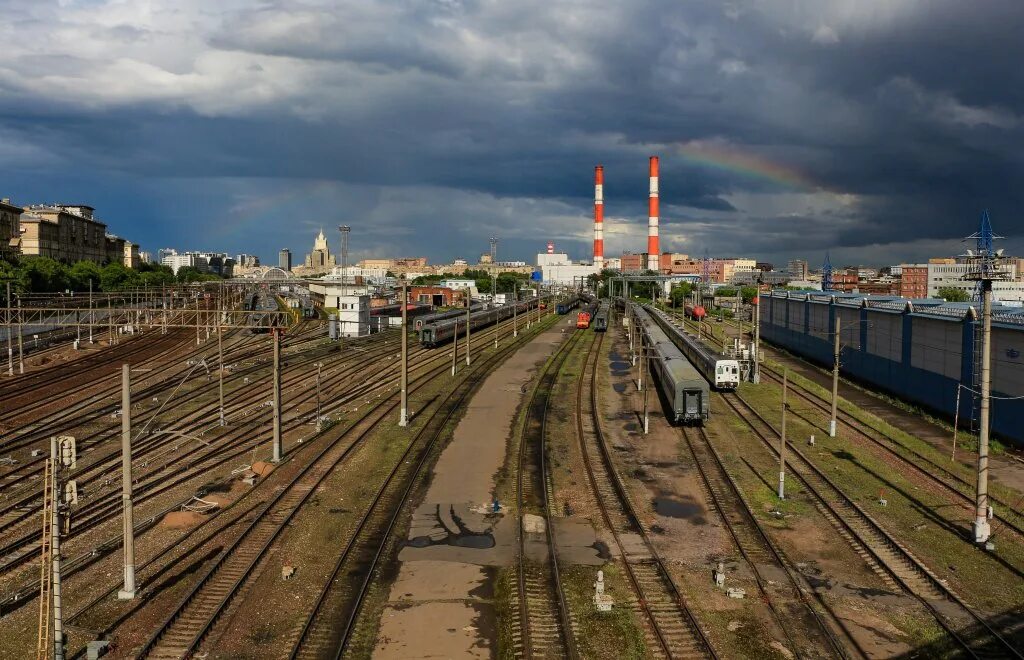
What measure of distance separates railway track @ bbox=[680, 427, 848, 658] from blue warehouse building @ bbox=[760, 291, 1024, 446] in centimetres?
1261

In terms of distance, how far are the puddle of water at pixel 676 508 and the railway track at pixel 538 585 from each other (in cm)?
Result: 374

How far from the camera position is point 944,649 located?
1503 centimetres

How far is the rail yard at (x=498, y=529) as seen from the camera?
613 inches

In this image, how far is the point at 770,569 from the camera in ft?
62.7

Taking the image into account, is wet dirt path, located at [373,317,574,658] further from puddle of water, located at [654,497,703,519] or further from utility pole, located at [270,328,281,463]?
utility pole, located at [270,328,281,463]

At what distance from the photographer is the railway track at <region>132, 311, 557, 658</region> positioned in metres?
15.2

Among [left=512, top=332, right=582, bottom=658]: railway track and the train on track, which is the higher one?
the train on track

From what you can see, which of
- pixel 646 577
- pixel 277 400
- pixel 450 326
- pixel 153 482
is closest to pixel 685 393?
pixel 646 577

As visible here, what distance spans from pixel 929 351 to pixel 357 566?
40.3m

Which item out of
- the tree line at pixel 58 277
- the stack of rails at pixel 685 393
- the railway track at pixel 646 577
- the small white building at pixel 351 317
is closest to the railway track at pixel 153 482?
the railway track at pixel 646 577

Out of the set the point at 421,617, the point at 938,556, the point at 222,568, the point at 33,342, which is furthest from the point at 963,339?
the point at 33,342

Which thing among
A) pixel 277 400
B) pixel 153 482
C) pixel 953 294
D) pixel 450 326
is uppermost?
pixel 953 294

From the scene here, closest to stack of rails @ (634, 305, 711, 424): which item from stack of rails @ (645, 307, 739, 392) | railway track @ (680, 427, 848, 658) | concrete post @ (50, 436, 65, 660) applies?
stack of rails @ (645, 307, 739, 392)

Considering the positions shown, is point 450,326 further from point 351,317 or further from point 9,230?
point 9,230
